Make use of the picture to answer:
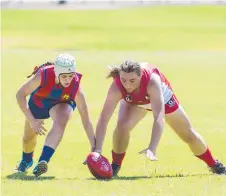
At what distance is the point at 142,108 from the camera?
34.3 ft

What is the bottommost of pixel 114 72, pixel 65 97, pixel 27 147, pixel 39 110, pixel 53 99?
pixel 27 147

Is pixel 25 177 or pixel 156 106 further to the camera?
pixel 25 177

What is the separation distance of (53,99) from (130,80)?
5.07 feet

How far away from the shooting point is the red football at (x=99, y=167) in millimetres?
10000

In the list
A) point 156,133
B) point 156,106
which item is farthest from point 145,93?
point 156,133

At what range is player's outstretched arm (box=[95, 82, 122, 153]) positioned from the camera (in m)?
10.0

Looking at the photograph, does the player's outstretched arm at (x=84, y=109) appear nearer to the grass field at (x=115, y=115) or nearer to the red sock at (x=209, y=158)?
the grass field at (x=115, y=115)

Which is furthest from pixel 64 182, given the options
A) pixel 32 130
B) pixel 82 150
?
pixel 82 150

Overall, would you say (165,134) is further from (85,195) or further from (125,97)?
(85,195)

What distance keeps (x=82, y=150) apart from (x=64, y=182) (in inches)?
176

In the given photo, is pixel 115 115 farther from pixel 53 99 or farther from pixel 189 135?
pixel 189 135

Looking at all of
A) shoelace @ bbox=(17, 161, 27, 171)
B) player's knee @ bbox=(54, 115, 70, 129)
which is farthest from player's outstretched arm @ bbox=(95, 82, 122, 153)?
shoelace @ bbox=(17, 161, 27, 171)

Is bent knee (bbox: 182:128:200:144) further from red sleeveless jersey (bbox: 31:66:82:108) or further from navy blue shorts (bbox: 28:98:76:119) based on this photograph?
navy blue shorts (bbox: 28:98:76:119)

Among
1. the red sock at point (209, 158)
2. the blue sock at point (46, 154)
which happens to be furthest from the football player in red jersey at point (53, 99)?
the red sock at point (209, 158)
